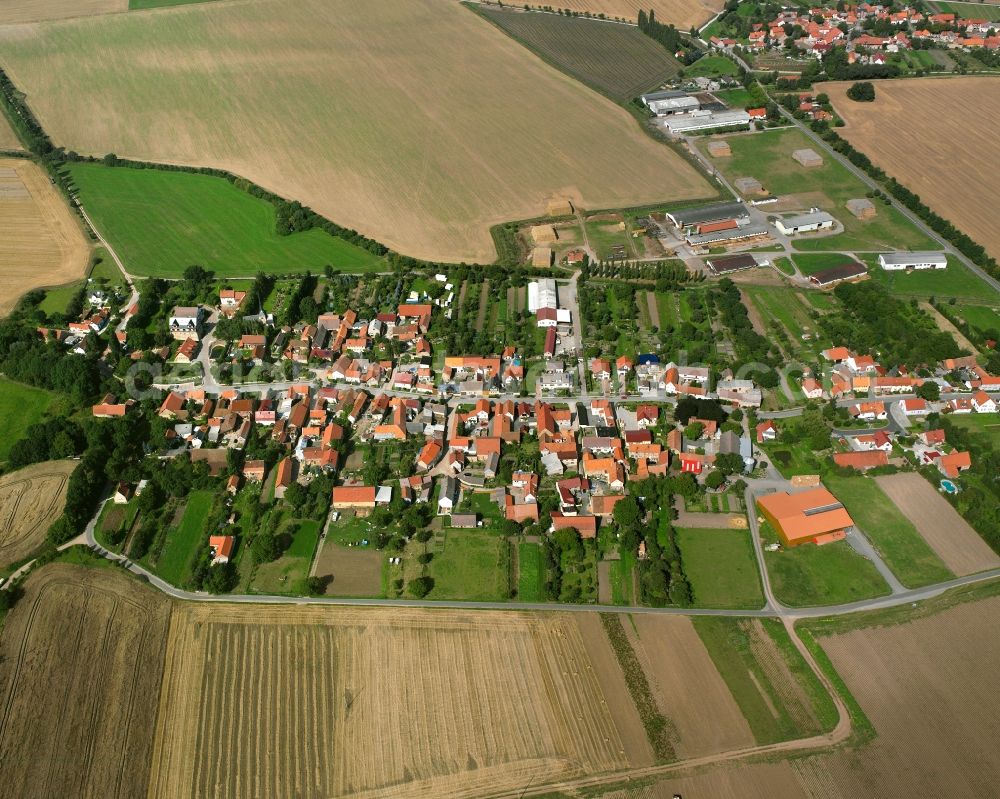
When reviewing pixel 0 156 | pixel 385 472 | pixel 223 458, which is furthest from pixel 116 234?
pixel 385 472

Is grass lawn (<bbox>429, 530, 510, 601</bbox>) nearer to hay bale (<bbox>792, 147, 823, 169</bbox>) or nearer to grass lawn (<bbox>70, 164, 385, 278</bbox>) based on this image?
grass lawn (<bbox>70, 164, 385, 278</bbox>)

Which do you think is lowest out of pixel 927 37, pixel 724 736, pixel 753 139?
pixel 724 736

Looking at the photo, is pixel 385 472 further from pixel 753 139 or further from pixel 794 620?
pixel 753 139

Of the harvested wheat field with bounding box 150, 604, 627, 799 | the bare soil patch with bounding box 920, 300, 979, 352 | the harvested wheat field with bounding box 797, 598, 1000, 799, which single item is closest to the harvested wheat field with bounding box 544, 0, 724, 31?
the bare soil patch with bounding box 920, 300, 979, 352

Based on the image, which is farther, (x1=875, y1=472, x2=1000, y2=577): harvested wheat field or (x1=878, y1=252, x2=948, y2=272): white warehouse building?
(x1=878, y1=252, x2=948, y2=272): white warehouse building

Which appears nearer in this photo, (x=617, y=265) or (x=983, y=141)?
(x=617, y=265)

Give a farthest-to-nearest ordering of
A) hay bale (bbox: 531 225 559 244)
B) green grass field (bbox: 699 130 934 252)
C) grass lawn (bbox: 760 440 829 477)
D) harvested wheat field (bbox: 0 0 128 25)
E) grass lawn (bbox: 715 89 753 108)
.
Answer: harvested wheat field (bbox: 0 0 128 25) < grass lawn (bbox: 715 89 753 108) < hay bale (bbox: 531 225 559 244) < green grass field (bbox: 699 130 934 252) < grass lawn (bbox: 760 440 829 477)
